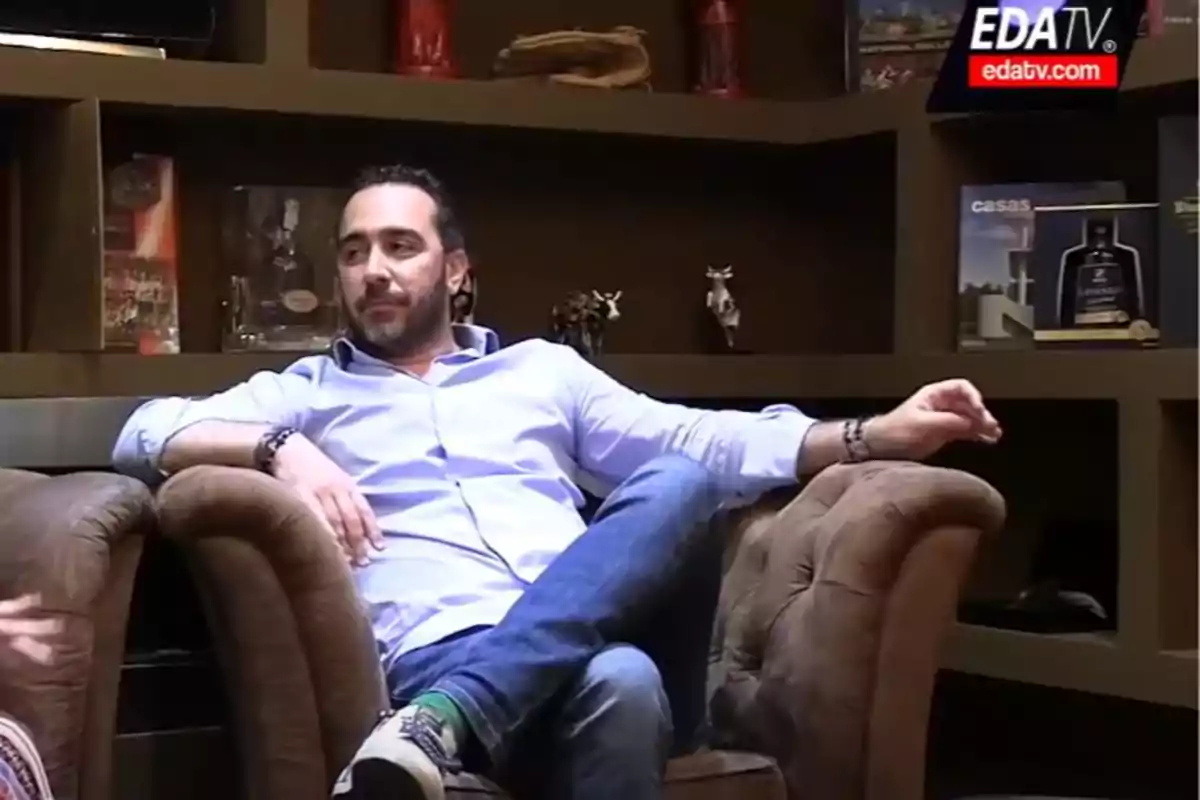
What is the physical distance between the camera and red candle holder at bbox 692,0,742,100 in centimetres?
337

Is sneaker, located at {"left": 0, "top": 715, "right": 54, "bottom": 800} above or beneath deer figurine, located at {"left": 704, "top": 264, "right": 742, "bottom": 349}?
beneath

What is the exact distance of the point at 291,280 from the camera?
10.1 ft

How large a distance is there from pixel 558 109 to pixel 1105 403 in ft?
3.63

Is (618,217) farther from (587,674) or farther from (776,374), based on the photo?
(587,674)

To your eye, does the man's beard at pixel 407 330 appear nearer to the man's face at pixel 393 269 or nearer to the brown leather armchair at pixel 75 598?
the man's face at pixel 393 269

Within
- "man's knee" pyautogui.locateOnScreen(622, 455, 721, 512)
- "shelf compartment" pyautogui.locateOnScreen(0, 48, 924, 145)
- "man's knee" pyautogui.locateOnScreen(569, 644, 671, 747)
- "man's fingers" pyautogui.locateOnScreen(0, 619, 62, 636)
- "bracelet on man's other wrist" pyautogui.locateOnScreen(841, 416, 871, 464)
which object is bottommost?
"man's knee" pyautogui.locateOnScreen(569, 644, 671, 747)

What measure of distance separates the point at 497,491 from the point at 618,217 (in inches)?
42.4

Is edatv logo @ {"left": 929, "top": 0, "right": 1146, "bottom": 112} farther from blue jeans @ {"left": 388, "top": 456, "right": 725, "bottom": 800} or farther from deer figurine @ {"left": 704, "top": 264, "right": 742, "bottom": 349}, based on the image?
blue jeans @ {"left": 388, "top": 456, "right": 725, "bottom": 800}

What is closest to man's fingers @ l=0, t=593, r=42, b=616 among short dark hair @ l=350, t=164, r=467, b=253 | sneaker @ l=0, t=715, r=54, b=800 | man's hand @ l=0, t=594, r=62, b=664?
man's hand @ l=0, t=594, r=62, b=664

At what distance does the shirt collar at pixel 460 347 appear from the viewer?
263 centimetres

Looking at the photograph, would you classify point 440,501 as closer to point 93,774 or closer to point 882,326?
point 93,774

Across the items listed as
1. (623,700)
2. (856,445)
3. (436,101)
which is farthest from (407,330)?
(623,700)

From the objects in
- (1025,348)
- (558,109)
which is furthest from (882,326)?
(558,109)

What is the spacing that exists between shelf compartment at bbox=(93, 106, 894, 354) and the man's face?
1.37ft
